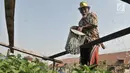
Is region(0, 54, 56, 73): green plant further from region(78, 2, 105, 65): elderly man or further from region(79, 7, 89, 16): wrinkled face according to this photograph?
region(79, 7, 89, 16): wrinkled face

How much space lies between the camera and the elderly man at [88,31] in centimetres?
479

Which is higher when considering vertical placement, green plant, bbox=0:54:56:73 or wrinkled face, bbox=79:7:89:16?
wrinkled face, bbox=79:7:89:16

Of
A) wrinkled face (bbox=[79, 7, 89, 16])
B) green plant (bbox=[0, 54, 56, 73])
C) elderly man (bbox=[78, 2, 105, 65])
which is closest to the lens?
green plant (bbox=[0, 54, 56, 73])

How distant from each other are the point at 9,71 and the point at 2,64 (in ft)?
0.94

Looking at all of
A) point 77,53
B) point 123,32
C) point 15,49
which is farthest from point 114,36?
point 15,49

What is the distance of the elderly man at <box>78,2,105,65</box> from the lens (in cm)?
479

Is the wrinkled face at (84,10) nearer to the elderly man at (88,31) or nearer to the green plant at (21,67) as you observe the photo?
the elderly man at (88,31)

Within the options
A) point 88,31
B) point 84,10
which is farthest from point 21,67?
point 84,10

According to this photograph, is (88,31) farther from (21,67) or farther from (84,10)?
(21,67)

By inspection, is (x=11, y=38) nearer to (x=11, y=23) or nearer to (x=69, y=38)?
(x=11, y=23)

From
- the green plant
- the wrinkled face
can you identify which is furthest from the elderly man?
the green plant

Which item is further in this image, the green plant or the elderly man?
the elderly man

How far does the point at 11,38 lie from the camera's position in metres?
5.70

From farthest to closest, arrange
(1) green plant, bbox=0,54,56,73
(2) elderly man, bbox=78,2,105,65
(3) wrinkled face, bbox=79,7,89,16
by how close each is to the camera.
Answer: (3) wrinkled face, bbox=79,7,89,16 → (2) elderly man, bbox=78,2,105,65 → (1) green plant, bbox=0,54,56,73
